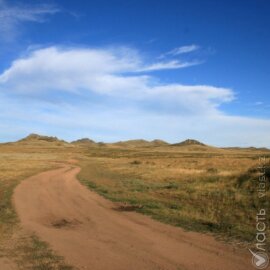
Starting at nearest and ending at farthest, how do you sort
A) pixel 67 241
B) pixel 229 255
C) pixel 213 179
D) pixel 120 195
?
pixel 229 255 → pixel 67 241 → pixel 120 195 → pixel 213 179

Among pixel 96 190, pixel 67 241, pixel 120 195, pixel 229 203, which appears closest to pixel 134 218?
pixel 67 241

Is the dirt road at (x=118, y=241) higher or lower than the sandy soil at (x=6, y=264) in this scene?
higher

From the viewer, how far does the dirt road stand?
945cm

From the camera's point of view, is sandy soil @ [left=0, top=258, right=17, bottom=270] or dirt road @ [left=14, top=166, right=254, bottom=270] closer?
sandy soil @ [left=0, top=258, right=17, bottom=270]

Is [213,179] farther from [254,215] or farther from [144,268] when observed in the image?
[144,268]

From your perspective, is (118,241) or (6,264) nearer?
(6,264)

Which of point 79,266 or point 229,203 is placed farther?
point 229,203

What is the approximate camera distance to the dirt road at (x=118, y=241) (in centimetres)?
945

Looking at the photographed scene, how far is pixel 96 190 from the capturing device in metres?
25.6

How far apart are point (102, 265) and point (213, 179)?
20531 mm

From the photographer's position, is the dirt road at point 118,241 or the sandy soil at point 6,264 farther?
the dirt road at point 118,241

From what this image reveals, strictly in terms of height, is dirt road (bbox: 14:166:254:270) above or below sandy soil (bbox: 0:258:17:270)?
above

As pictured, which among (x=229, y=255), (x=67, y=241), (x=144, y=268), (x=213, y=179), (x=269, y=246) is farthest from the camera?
(x=213, y=179)

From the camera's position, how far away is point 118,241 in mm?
11648
